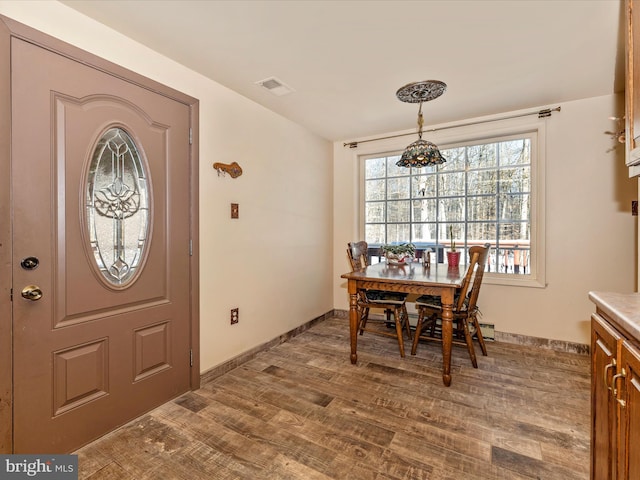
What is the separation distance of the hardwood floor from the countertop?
97cm

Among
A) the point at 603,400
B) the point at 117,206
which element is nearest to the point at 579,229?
the point at 603,400

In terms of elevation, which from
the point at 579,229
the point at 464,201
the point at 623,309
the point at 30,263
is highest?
the point at 464,201

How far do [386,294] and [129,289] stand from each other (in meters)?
2.18

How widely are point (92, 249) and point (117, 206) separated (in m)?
0.28

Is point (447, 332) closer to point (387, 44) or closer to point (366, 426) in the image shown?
point (366, 426)

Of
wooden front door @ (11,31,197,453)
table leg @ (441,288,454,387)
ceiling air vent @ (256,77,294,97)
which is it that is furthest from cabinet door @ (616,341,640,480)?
ceiling air vent @ (256,77,294,97)

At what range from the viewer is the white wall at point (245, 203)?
1870 mm

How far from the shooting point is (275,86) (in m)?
2.57

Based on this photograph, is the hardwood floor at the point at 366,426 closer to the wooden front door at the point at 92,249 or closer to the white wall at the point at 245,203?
the wooden front door at the point at 92,249

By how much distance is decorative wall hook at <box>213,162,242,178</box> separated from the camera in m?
2.47

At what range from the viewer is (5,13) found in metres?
1.41

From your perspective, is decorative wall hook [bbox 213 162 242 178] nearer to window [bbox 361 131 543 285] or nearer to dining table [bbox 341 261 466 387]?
dining table [bbox 341 261 466 387]

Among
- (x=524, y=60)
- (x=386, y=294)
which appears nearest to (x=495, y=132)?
(x=524, y=60)

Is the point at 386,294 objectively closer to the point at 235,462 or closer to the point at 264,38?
the point at 235,462
